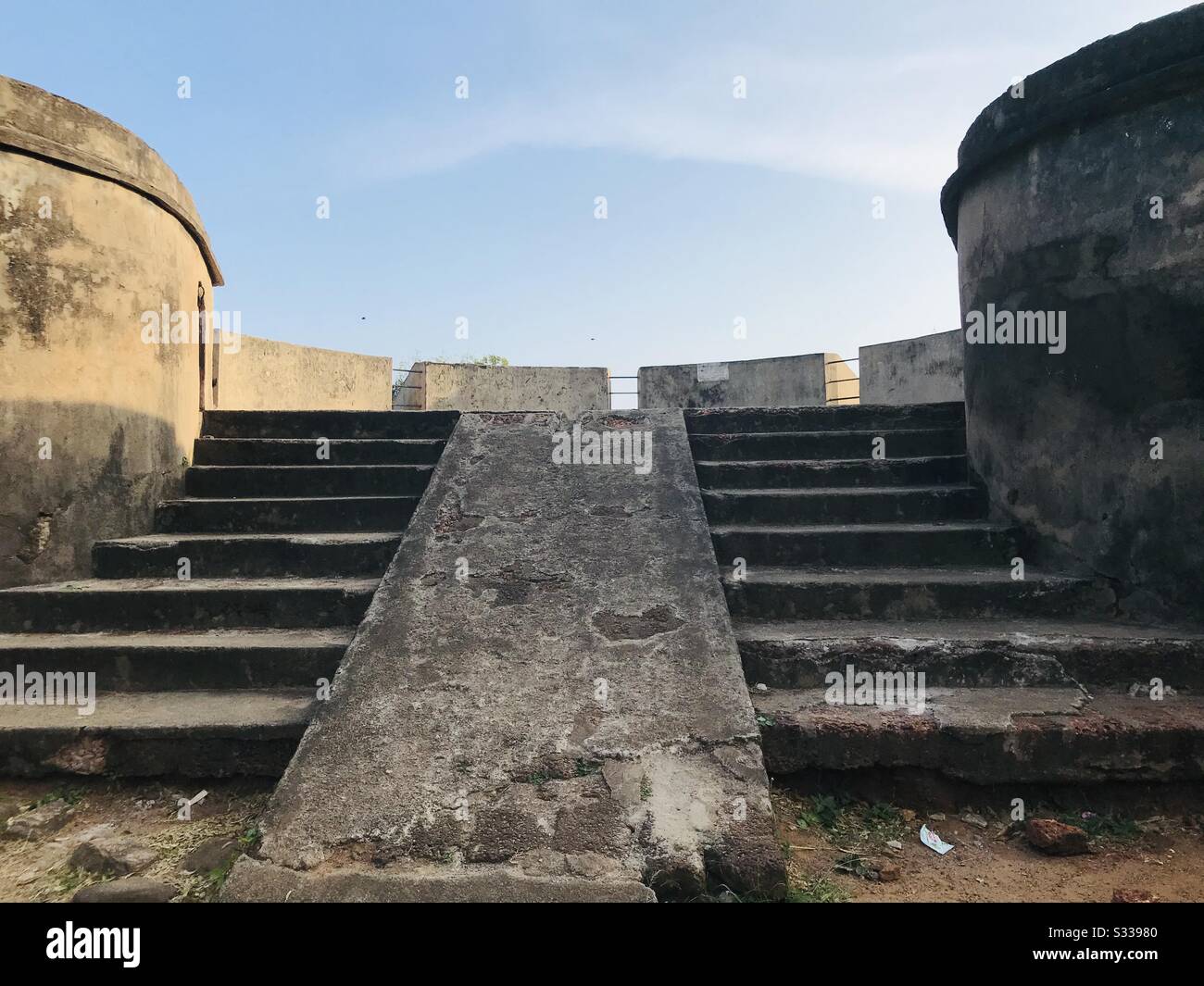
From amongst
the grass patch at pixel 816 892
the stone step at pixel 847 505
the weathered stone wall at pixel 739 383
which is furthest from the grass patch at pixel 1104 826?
the weathered stone wall at pixel 739 383

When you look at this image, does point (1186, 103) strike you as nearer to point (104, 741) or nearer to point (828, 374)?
point (104, 741)

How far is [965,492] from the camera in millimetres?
4012

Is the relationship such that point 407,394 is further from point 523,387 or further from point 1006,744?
point 1006,744

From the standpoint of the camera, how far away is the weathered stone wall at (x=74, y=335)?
140 inches

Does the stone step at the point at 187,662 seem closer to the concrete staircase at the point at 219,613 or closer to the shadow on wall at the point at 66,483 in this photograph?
the concrete staircase at the point at 219,613

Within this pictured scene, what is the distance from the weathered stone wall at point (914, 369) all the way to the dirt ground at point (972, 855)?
8183 mm

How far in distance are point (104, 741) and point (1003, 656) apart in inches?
139

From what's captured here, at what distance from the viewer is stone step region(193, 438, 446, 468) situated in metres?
4.66

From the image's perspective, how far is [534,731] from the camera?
2.51 metres

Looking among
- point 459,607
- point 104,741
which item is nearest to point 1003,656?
point 459,607

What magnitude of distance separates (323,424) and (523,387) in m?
7.38

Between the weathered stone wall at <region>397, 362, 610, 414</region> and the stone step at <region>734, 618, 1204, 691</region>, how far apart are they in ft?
30.6

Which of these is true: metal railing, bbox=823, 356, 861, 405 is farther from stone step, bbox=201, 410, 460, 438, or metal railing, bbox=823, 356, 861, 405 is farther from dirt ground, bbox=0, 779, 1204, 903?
dirt ground, bbox=0, 779, 1204, 903

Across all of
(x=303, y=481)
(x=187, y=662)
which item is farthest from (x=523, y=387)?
(x=187, y=662)
